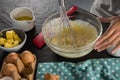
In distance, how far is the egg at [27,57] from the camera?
31.9 inches

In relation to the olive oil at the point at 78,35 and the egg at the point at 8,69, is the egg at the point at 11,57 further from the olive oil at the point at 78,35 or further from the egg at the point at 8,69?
the olive oil at the point at 78,35

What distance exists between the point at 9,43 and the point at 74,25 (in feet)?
0.76

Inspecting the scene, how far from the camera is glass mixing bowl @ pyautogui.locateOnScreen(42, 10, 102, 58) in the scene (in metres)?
0.80

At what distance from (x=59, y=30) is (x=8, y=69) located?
227 mm

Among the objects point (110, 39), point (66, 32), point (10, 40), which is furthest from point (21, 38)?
point (110, 39)

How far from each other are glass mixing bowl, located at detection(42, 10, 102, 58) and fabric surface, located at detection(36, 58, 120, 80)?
0.04 meters

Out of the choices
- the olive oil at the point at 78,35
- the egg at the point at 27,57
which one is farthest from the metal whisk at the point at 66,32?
the egg at the point at 27,57

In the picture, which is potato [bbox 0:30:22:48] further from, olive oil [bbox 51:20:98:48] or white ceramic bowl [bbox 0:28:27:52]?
olive oil [bbox 51:20:98:48]

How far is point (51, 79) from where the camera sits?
753 millimetres

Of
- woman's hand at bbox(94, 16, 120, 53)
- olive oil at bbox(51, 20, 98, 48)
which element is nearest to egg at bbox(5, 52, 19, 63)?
olive oil at bbox(51, 20, 98, 48)

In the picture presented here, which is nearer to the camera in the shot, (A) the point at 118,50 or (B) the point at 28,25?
Answer: (A) the point at 118,50

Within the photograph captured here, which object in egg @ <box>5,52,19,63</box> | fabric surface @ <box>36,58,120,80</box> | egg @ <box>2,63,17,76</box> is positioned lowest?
fabric surface @ <box>36,58,120,80</box>

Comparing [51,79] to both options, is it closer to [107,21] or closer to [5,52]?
[5,52]

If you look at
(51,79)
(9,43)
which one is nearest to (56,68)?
(51,79)
